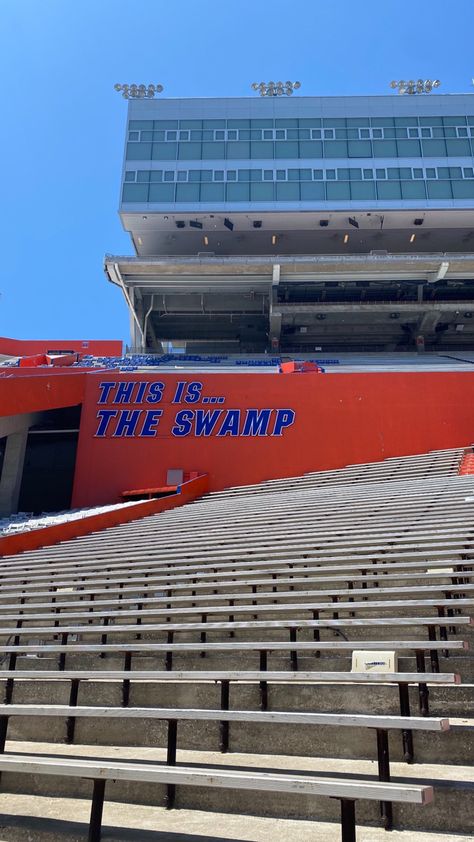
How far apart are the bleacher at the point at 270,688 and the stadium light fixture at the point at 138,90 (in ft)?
87.1

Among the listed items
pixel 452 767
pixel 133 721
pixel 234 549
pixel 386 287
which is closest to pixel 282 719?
pixel 452 767

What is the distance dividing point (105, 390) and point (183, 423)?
7.71ft

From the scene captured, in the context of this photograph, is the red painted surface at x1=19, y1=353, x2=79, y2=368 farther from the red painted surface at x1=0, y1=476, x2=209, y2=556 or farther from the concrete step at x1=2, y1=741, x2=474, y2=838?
the concrete step at x1=2, y1=741, x2=474, y2=838

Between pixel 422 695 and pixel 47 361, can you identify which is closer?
pixel 422 695

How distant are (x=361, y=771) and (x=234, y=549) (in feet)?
13.0

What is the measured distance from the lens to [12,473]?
47.2ft

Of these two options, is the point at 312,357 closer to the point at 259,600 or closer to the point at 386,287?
the point at 386,287

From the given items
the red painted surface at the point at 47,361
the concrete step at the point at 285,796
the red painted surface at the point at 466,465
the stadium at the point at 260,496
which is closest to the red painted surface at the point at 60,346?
the stadium at the point at 260,496

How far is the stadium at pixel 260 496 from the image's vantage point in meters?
2.73

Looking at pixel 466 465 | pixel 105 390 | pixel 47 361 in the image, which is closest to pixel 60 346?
pixel 47 361

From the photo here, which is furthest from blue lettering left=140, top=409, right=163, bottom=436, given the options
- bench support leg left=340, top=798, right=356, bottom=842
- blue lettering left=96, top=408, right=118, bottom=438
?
bench support leg left=340, top=798, right=356, bottom=842

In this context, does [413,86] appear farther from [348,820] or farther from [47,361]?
[348,820]

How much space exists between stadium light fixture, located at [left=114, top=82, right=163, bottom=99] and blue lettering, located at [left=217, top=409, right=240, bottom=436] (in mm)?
20093

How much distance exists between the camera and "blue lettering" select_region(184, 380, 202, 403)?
47.4 feet
